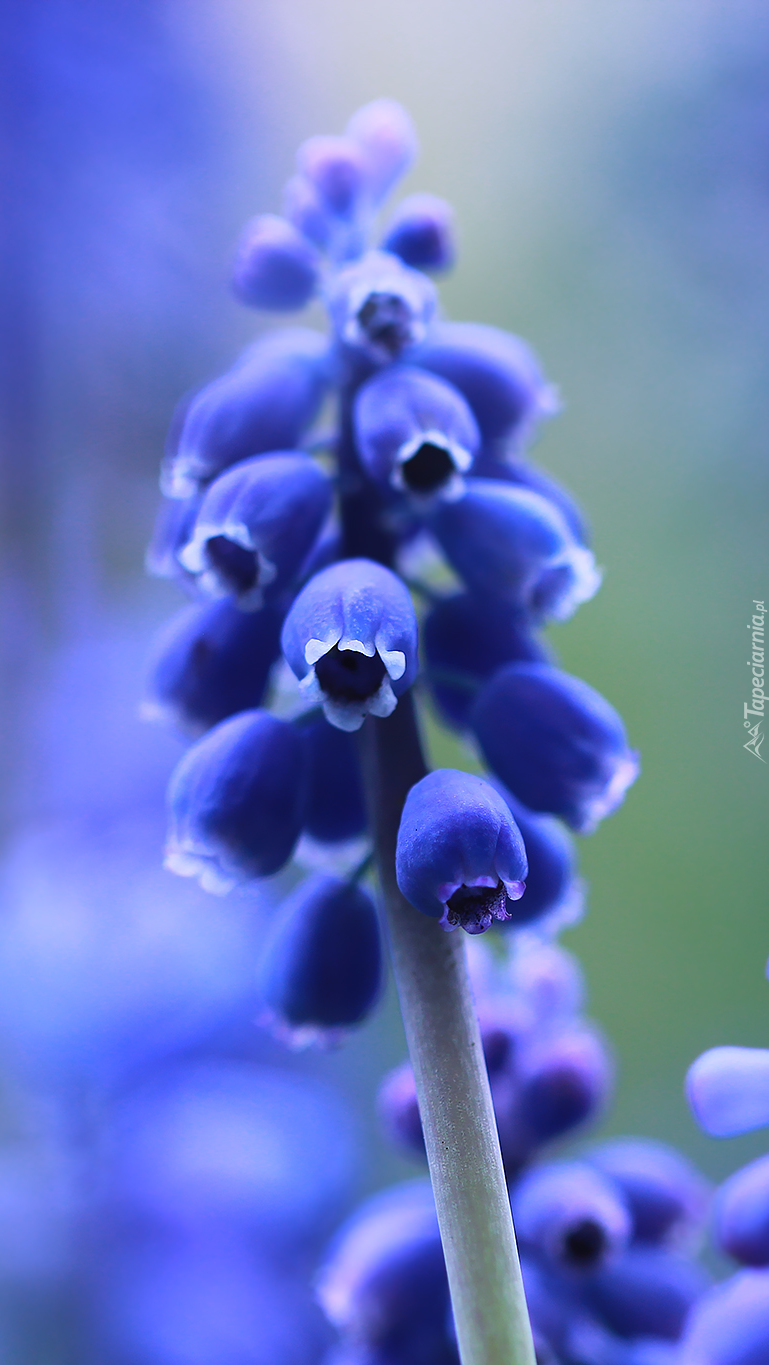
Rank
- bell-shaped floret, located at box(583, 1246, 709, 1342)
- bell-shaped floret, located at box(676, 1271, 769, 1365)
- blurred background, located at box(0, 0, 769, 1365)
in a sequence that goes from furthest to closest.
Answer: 1. blurred background, located at box(0, 0, 769, 1365)
2. bell-shaped floret, located at box(583, 1246, 709, 1342)
3. bell-shaped floret, located at box(676, 1271, 769, 1365)

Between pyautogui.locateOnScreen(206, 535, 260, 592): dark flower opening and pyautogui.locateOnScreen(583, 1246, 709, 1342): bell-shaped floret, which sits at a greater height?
pyautogui.locateOnScreen(206, 535, 260, 592): dark flower opening

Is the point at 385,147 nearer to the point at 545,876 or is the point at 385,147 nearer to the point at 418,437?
the point at 418,437

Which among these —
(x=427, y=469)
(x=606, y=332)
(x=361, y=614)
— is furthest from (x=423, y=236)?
(x=606, y=332)

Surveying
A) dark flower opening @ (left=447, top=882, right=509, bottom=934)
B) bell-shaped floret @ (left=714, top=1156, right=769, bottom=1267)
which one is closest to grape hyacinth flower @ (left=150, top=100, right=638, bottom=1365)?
dark flower opening @ (left=447, top=882, right=509, bottom=934)

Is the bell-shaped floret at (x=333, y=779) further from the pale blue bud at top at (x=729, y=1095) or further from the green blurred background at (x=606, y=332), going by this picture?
the green blurred background at (x=606, y=332)

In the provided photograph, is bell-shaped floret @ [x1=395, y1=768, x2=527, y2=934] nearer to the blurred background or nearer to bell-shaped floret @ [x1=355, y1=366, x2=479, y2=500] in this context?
bell-shaped floret @ [x1=355, y1=366, x2=479, y2=500]

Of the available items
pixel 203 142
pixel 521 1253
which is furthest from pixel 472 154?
pixel 521 1253

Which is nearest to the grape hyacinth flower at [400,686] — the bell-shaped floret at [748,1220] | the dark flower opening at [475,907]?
the dark flower opening at [475,907]
